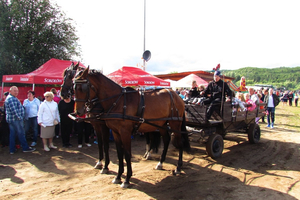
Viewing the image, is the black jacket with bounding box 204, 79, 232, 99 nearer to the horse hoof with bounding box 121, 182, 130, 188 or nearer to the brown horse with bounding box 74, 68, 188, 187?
the brown horse with bounding box 74, 68, 188, 187

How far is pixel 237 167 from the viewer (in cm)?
491

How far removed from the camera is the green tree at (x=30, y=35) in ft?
43.1

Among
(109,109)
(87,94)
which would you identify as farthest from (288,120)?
(87,94)

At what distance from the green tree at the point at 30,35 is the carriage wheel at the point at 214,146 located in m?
13.7

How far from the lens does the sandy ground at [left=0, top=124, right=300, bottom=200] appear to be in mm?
3602

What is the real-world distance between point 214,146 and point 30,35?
1448cm

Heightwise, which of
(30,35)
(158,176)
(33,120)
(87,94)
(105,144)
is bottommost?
(158,176)

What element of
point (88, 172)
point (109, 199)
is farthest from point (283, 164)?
point (88, 172)

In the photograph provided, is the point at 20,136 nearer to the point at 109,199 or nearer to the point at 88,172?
the point at 88,172

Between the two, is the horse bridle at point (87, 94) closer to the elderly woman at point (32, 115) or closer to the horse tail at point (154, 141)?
the horse tail at point (154, 141)

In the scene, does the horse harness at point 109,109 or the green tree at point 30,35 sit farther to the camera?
the green tree at point 30,35

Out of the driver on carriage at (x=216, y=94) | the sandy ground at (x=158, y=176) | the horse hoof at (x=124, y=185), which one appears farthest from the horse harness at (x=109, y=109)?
the driver on carriage at (x=216, y=94)

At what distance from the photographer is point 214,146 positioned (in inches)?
217

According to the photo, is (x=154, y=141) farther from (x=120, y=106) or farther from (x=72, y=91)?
(x=72, y=91)
